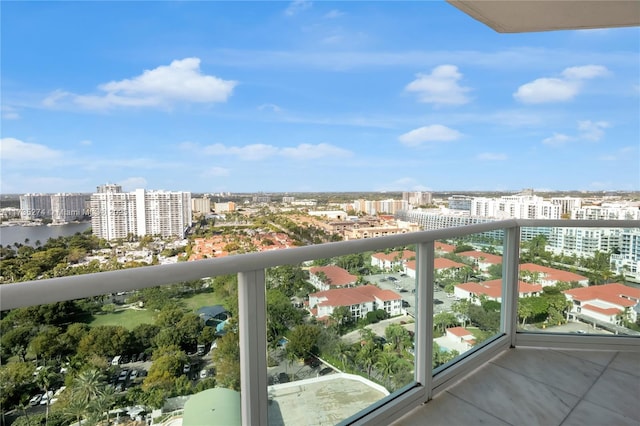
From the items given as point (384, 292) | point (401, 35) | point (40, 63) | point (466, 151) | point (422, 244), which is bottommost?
point (384, 292)

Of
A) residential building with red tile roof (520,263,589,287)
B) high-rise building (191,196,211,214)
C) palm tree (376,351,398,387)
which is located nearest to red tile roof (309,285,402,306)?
palm tree (376,351,398,387)

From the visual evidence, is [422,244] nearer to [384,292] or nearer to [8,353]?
[384,292]

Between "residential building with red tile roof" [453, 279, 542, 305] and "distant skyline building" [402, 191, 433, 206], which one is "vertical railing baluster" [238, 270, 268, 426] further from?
"distant skyline building" [402, 191, 433, 206]

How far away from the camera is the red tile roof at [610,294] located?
2.80m

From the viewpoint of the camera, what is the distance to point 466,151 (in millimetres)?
19500

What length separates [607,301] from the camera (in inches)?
111

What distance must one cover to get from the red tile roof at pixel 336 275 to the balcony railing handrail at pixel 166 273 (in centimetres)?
8

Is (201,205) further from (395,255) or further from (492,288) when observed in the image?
(395,255)

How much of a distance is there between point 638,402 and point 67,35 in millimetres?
19799

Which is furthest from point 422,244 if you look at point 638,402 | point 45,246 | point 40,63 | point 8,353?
point 40,63

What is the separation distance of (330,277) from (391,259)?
44 centimetres

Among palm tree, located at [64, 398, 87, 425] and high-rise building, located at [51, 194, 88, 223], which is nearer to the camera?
palm tree, located at [64, 398, 87, 425]

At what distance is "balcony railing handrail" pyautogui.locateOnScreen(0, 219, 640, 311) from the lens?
93 cm

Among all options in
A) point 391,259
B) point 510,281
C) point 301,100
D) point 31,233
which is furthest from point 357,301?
point 301,100
